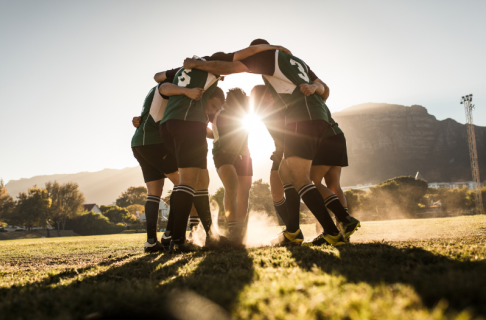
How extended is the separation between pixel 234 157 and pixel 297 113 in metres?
1.70

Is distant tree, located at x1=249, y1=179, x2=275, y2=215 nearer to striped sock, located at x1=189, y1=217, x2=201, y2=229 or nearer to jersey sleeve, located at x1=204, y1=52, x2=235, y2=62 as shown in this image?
striped sock, located at x1=189, y1=217, x2=201, y2=229

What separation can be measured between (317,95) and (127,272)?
269cm

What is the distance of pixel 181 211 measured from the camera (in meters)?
2.95

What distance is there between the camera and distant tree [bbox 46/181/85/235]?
51.6 m

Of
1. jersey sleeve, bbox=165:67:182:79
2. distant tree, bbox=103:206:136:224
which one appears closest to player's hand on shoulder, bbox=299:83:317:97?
jersey sleeve, bbox=165:67:182:79

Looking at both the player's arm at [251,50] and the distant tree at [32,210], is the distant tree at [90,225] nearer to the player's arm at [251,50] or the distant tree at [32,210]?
the distant tree at [32,210]

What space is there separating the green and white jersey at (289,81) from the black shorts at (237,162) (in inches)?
58.1

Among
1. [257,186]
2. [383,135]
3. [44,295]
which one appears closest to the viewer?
[44,295]

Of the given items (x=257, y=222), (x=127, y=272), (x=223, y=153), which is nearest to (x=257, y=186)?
(x=257, y=222)

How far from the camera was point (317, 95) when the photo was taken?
10.8ft

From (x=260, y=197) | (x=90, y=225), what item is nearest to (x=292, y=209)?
(x=260, y=197)

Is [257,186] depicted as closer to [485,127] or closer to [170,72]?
[170,72]

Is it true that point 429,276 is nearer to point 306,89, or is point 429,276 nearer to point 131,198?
point 306,89

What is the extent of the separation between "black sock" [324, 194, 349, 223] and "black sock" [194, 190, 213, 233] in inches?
60.4
